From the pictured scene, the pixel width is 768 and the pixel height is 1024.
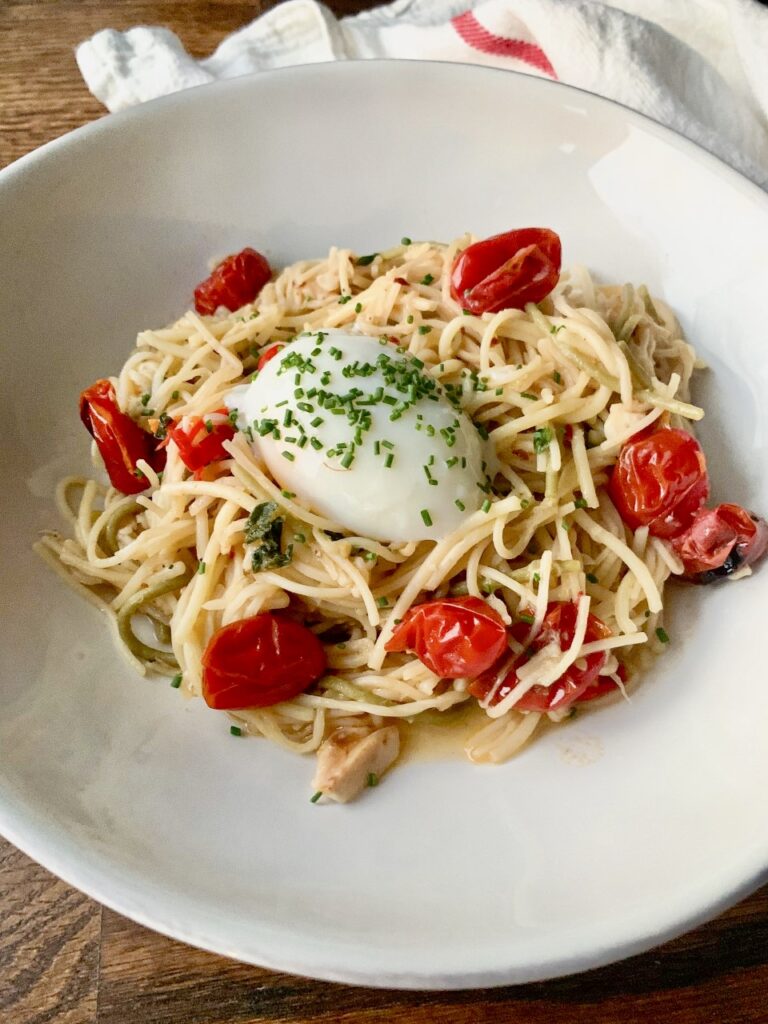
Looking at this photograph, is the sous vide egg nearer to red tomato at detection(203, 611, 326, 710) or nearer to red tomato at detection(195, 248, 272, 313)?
red tomato at detection(203, 611, 326, 710)

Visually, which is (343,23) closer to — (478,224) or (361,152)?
(361,152)

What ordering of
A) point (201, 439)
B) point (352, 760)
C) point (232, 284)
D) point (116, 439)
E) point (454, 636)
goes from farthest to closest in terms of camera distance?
point (232, 284) → point (116, 439) → point (201, 439) → point (454, 636) → point (352, 760)

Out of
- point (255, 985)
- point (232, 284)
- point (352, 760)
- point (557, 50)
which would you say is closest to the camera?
point (255, 985)

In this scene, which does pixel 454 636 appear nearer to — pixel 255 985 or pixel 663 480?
pixel 663 480

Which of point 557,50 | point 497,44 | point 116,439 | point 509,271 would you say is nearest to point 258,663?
point 116,439

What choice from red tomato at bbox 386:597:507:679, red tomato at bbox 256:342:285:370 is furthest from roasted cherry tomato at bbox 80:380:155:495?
red tomato at bbox 386:597:507:679

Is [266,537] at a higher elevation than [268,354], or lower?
lower

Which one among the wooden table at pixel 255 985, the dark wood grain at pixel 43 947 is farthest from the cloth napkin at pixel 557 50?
the dark wood grain at pixel 43 947

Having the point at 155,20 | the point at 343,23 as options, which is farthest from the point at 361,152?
the point at 155,20
